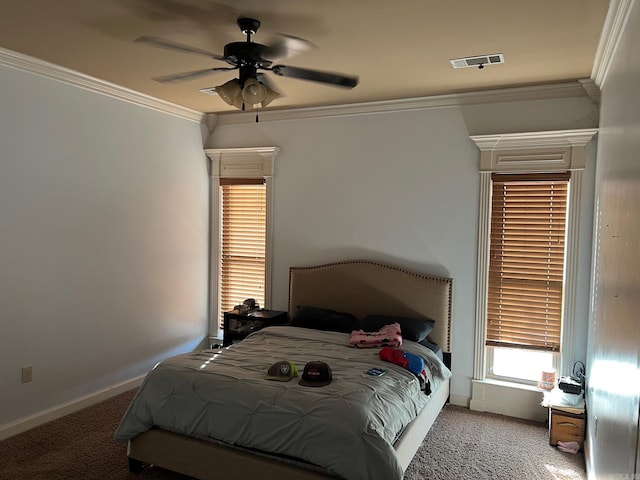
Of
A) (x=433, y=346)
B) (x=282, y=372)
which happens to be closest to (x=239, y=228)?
(x=433, y=346)

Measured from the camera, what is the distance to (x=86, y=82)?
4.00m

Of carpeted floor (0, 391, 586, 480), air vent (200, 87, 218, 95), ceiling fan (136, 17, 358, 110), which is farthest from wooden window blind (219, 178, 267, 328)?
ceiling fan (136, 17, 358, 110)

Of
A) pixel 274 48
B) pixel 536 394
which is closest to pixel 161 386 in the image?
pixel 274 48

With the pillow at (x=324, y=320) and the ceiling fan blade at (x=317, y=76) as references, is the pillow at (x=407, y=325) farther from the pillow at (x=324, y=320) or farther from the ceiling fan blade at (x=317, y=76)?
the ceiling fan blade at (x=317, y=76)

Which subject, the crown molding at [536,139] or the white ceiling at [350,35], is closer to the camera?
the white ceiling at [350,35]

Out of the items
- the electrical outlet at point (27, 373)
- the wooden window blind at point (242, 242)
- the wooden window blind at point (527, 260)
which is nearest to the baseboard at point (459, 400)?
the wooden window blind at point (527, 260)

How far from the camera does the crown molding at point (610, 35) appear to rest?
2355 mm

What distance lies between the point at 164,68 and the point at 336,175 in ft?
6.35

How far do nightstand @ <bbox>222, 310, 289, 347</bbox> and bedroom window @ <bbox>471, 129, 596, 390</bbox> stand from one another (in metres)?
1.95

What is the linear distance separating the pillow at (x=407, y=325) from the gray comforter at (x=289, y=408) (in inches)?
25.3

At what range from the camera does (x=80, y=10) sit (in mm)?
2678

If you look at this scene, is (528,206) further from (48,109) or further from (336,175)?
(48,109)

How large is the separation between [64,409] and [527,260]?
13.5ft

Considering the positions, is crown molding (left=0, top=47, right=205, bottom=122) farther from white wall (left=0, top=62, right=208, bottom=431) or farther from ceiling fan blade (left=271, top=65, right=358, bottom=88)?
ceiling fan blade (left=271, top=65, right=358, bottom=88)
